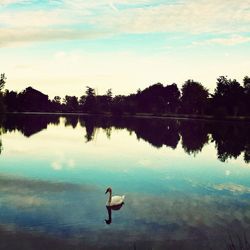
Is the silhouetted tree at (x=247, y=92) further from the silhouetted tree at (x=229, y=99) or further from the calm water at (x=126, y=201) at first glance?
the calm water at (x=126, y=201)

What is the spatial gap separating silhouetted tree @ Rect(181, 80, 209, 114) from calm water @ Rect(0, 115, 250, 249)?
121 metres

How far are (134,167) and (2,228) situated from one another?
19.6 meters

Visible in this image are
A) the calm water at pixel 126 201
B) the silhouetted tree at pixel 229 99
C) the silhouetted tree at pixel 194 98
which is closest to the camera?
the calm water at pixel 126 201

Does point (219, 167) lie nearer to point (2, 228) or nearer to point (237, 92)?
point (2, 228)

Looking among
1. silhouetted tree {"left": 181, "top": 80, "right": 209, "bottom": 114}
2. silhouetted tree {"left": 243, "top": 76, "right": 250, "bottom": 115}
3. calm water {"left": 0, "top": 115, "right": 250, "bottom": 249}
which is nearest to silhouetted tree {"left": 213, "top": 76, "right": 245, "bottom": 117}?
silhouetted tree {"left": 243, "top": 76, "right": 250, "bottom": 115}

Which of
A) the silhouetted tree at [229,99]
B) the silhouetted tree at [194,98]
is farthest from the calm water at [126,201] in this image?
the silhouetted tree at [194,98]

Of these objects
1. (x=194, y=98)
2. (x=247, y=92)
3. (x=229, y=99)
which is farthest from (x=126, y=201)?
(x=194, y=98)

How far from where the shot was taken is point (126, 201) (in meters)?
23.2

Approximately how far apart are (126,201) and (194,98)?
147376 millimetres

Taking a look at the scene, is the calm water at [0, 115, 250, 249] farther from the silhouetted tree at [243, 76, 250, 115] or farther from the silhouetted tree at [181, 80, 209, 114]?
the silhouetted tree at [181, 80, 209, 114]

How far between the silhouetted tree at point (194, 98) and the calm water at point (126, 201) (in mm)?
121323

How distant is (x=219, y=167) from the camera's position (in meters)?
37.4

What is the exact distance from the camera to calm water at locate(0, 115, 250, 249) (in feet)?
55.0

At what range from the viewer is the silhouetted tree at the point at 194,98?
164 meters
